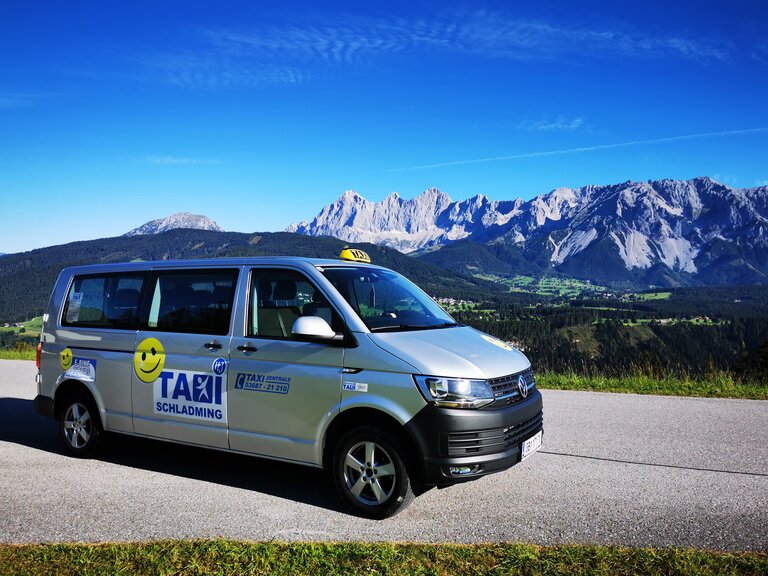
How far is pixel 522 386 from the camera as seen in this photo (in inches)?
203

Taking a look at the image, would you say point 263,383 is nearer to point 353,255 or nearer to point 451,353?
point 451,353

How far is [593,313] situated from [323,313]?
144696mm

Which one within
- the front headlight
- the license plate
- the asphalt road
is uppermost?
the front headlight

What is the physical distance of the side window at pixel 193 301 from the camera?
5.79 metres

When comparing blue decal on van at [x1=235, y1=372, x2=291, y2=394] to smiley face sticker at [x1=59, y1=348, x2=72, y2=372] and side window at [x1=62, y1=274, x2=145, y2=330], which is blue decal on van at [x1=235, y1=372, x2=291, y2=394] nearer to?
side window at [x1=62, y1=274, x2=145, y2=330]

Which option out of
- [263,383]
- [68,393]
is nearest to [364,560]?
[263,383]

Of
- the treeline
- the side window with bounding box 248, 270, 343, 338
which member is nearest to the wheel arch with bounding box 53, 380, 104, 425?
the side window with bounding box 248, 270, 343, 338

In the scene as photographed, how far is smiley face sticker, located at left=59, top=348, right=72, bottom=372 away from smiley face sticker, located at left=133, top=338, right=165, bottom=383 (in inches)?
46.4

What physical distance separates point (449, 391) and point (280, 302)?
1.88 meters

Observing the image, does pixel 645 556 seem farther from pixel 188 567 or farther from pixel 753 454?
pixel 753 454

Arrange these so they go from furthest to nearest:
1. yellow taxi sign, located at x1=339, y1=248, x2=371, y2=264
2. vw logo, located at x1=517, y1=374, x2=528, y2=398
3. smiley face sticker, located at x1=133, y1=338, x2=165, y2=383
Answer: yellow taxi sign, located at x1=339, y1=248, x2=371, y2=264, smiley face sticker, located at x1=133, y1=338, x2=165, y2=383, vw logo, located at x1=517, y1=374, x2=528, y2=398

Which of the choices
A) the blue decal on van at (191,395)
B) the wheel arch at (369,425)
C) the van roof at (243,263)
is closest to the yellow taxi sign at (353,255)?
the van roof at (243,263)

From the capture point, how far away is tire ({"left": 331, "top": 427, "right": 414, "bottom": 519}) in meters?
4.68

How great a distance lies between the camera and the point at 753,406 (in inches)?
372
